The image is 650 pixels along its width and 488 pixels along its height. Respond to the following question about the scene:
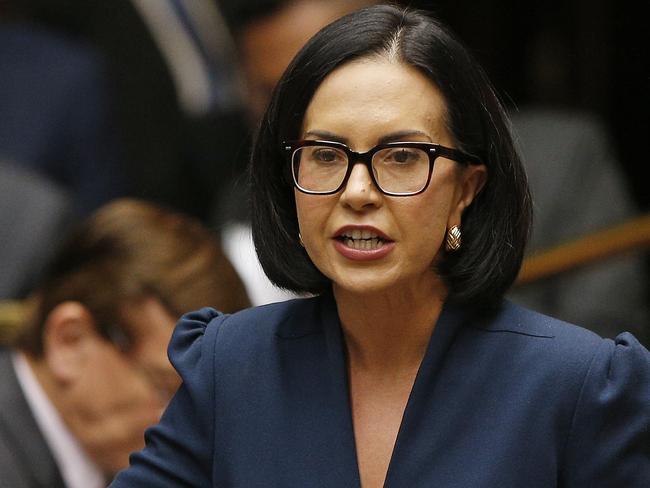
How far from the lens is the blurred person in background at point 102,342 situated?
2.88 meters

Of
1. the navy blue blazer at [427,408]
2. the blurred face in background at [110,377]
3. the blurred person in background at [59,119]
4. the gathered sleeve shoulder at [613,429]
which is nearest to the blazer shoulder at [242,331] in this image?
the navy blue blazer at [427,408]

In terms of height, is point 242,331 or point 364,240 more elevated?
point 364,240

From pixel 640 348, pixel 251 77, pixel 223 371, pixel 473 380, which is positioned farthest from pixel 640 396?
pixel 251 77

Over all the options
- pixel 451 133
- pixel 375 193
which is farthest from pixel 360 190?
pixel 451 133

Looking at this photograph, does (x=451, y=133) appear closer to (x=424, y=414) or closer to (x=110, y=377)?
(x=424, y=414)

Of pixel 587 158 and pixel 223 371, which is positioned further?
pixel 587 158

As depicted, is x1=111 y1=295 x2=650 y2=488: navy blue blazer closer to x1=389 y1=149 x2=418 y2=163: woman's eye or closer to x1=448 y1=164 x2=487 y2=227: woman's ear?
x1=448 y1=164 x2=487 y2=227: woman's ear

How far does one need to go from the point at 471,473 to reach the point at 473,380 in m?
0.12

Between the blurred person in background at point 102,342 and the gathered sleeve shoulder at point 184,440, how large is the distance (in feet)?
2.75

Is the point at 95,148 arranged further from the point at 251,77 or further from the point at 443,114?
the point at 443,114

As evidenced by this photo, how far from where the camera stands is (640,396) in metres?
1.79

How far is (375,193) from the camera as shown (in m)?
1.76

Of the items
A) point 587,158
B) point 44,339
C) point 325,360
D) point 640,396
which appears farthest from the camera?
point 587,158

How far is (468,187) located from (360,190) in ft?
0.59
